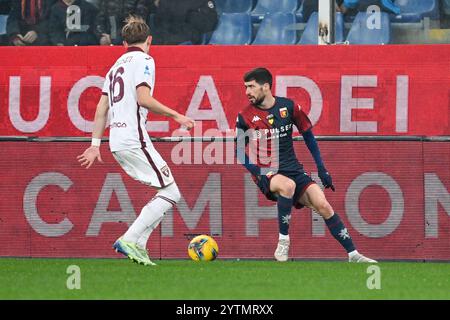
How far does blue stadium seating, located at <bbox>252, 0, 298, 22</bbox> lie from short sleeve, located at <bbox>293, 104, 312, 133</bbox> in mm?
3967

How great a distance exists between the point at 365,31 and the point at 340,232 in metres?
4.27

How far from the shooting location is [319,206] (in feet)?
37.2

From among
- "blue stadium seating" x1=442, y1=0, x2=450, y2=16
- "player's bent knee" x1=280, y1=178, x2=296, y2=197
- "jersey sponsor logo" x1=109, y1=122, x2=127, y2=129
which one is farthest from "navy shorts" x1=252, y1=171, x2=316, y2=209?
"blue stadium seating" x1=442, y1=0, x2=450, y2=16

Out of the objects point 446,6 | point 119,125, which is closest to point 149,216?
point 119,125

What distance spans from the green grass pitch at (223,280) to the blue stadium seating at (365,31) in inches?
157

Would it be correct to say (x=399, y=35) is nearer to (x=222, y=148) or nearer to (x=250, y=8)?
(x=250, y=8)

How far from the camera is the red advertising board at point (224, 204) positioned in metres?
12.4

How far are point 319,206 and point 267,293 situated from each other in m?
3.25

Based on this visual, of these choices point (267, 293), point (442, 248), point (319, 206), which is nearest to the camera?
point (267, 293)

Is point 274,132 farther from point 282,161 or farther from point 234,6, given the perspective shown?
point 234,6

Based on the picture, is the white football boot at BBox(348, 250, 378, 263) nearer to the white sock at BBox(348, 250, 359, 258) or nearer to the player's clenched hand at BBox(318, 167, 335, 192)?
the white sock at BBox(348, 250, 359, 258)

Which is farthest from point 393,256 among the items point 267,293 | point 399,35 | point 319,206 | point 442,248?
point 267,293

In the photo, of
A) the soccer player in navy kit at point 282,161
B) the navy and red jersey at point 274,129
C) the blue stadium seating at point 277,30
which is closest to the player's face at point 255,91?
the soccer player in navy kit at point 282,161
